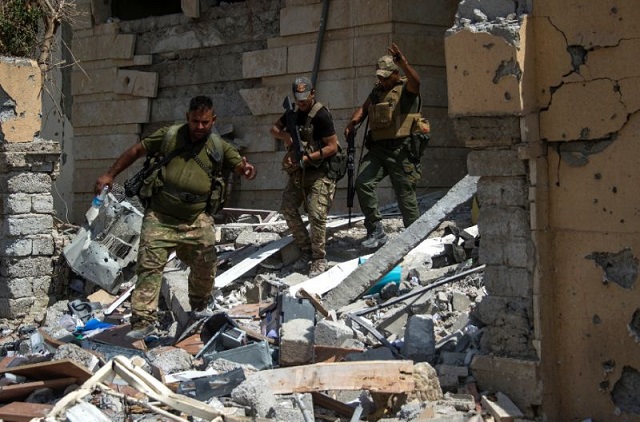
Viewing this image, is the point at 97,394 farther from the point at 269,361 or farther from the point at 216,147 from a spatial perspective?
the point at 216,147

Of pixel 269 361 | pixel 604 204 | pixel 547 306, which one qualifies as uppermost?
pixel 604 204

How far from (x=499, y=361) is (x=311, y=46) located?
640 centimetres

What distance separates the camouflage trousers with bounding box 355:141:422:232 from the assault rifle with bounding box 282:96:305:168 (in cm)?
61

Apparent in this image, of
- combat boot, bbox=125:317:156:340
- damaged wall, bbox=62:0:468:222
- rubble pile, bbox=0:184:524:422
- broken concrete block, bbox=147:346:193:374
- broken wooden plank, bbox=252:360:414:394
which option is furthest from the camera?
damaged wall, bbox=62:0:468:222

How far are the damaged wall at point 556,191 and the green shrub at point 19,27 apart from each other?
6196mm

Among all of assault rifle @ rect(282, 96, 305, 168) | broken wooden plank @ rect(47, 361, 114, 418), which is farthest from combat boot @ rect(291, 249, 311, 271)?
broken wooden plank @ rect(47, 361, 114, 418)

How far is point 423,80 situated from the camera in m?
11.0

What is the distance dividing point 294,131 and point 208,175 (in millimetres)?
1821

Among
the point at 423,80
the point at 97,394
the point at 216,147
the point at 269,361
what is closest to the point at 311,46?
the point at 423,80

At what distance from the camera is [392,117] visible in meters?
8.96

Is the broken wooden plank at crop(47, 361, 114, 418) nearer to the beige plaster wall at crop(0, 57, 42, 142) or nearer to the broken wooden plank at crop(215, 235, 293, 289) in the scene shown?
the broken wooden plank at crop(215, 235, 293, 289)

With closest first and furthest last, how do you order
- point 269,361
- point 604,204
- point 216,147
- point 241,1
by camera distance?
point 604,204
point 269,361
point 216,147
point 241,1

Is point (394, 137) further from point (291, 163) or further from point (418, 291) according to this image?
point (418, 291)

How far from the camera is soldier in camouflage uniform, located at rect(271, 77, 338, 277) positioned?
895cm
